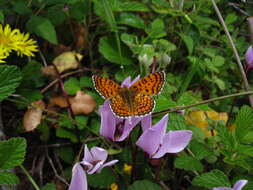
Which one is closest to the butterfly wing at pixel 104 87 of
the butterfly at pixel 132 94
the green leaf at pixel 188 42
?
the butterfly at pixel 132 94

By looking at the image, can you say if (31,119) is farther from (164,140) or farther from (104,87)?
(164,140)

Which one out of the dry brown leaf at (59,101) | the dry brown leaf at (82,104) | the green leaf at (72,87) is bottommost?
the dry brown leaf at (59,101)

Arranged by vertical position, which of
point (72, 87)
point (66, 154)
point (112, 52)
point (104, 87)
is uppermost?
point (104, 87)

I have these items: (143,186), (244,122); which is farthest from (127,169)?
(244,122)

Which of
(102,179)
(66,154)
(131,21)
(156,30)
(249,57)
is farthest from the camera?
(131,21)

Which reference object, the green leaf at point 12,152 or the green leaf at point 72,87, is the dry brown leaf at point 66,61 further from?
the green leaf at point 12,152

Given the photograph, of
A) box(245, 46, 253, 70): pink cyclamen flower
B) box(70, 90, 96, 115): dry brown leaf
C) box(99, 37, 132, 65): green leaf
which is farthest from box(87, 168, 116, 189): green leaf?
box(245, 46, 253, 70): pink cyclamen flower

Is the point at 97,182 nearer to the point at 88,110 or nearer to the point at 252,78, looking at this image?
the point at 88,110
